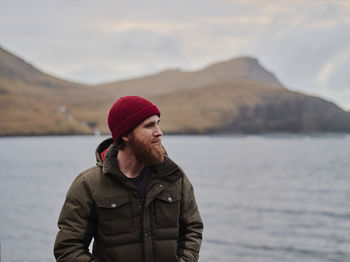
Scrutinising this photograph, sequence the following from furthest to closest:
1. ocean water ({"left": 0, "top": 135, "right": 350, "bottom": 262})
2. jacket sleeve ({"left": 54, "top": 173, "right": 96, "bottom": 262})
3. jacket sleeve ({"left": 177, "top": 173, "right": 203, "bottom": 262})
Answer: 1. ocean water ({"left": 0, "top": 135, "right": 350, "bottom": 262})
2. jacket sleeve ({"left": 177, "top": 173, "right": 203, "bottom": 262})
3. jacket sleeve ({"left": 54, "top": 173, "right": 96, "bottom": 262})

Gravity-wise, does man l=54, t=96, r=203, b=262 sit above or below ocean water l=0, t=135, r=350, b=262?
above

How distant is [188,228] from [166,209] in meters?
0.25

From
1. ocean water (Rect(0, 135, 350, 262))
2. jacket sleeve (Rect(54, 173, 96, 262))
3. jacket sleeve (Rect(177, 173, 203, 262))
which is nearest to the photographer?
jacket sleeve (Rect(54, 173, 96, 262))

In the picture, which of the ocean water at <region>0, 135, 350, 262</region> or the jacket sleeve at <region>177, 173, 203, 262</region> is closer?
the jacket sleeve at <region>177, 173, 203, 262</region>

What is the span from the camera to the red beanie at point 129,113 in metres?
3.16

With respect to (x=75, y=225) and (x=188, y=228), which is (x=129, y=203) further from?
(x=188, y=228)

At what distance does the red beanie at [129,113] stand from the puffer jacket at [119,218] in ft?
0.69

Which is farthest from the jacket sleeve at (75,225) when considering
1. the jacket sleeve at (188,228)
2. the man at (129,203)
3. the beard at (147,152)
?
the jacket sleeve at (188,228)

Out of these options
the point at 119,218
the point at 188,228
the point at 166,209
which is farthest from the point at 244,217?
the point at 119,218

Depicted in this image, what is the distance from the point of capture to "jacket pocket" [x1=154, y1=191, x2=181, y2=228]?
3.17 meters

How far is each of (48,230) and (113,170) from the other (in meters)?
19.5

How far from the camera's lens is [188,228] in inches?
131

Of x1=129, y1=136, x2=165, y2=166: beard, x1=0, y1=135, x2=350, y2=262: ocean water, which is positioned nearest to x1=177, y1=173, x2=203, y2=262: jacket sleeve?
x1=129, y1=136, x2=165, y2=166: beard

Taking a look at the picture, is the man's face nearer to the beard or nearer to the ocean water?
the beard
